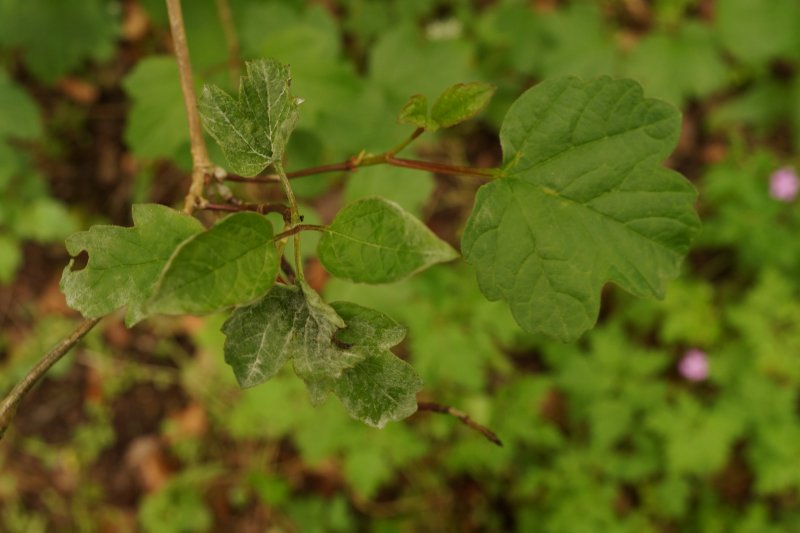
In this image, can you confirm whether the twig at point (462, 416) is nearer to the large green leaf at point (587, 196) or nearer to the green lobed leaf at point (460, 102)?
the large green leaf at point (587, 196)

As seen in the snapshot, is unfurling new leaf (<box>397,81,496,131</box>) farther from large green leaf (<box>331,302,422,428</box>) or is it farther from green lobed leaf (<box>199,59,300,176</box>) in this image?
large green leaf (<box>331,302,422,428</box>)

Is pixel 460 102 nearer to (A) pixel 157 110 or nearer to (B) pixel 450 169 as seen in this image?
(B) pixel 450 169

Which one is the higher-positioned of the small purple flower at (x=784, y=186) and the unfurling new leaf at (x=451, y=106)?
the unfurling new leaf at (x=451, y=106)

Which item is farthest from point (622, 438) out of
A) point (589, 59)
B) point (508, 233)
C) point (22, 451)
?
point (22, 451)

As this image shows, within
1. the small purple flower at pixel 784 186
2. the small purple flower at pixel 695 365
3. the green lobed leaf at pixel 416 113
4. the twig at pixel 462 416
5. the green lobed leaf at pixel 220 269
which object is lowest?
the small purple flower at pixel 695 365

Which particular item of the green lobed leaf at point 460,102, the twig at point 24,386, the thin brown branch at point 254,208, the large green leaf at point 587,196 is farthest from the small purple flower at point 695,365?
the twig at point 24,386

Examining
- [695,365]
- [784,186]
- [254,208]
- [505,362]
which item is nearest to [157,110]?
[254,208]
